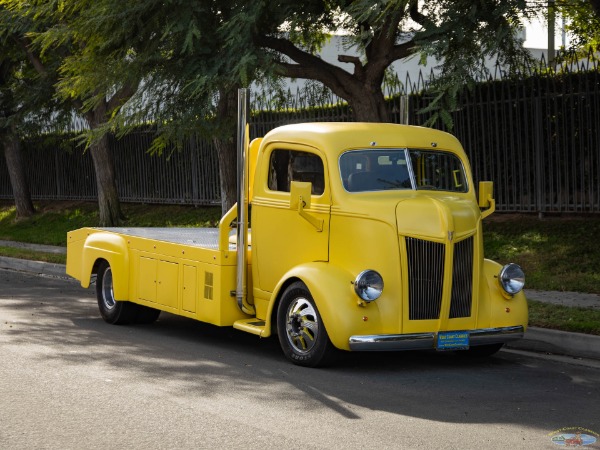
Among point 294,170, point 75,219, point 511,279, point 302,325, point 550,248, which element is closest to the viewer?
point 302,325

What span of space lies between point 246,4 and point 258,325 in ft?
21.8

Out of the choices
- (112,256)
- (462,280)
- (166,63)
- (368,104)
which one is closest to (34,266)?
(166,63)

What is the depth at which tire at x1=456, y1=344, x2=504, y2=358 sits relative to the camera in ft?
33.7

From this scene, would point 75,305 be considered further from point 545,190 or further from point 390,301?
point 545,190

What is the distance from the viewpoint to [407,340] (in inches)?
365

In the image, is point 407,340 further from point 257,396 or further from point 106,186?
point 106,186

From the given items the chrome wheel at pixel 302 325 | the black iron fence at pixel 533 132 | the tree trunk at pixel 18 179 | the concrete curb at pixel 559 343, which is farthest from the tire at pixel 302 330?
the tree trunk at pixel 18 179

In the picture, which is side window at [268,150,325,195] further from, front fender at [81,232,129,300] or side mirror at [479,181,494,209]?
front fender at [81,232,129,300]

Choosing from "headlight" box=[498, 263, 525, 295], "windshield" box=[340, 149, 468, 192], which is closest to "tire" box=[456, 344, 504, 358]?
"headlight" box=[498, 263, 525, 295]

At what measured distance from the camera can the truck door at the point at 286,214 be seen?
995 centimetres

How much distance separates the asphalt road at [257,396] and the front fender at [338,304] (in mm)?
390

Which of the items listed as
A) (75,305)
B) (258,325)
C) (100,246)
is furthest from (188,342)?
(75,305)

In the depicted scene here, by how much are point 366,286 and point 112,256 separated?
4066 mm

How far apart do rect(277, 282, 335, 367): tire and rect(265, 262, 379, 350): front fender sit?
0.16m
